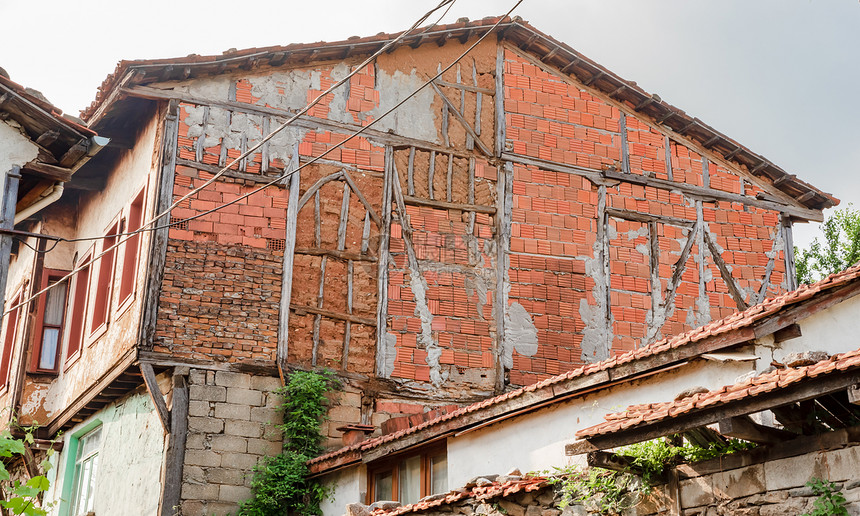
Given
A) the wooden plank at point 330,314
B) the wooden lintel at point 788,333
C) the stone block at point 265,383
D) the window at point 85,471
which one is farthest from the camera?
the window at point 85,471

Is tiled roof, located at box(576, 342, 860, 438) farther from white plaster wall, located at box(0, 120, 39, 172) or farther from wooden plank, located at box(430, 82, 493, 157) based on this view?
wooden plank, located at box(430, 82, 493, 157)

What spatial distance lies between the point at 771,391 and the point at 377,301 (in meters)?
8.84

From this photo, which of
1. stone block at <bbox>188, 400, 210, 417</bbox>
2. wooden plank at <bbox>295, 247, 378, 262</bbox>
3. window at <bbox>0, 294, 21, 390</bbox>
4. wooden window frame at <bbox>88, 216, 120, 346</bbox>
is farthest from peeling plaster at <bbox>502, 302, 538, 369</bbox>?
window at <bbox>0, 294, 21, 390</bbox>

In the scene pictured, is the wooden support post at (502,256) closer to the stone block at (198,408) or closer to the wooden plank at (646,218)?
the wooden plank at (646,218)

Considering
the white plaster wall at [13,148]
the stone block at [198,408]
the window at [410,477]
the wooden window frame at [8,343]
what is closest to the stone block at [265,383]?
the stone block at [198,408]

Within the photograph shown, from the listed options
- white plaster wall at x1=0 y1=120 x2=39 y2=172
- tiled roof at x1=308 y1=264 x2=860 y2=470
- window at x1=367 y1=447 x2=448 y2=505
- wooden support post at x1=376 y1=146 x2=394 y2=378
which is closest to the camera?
tiled roof at x1=308 y1=264 x2=860 y2=470

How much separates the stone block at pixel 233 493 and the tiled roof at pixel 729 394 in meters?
6.70

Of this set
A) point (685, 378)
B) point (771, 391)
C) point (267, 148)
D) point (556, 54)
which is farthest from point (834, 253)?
point (771, 391)

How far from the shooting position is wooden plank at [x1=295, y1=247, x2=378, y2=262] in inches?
590

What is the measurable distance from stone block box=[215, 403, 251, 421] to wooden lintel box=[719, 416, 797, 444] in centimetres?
812

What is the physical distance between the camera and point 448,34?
16672mm

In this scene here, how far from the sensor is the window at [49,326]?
18.3 m

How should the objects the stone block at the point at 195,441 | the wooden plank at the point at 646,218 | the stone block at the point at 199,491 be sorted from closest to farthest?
the stone block at the point at 199,491
the stone block at the point at 195,441
the wooden plank at the point at 646,218

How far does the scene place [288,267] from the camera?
48.6 feet
